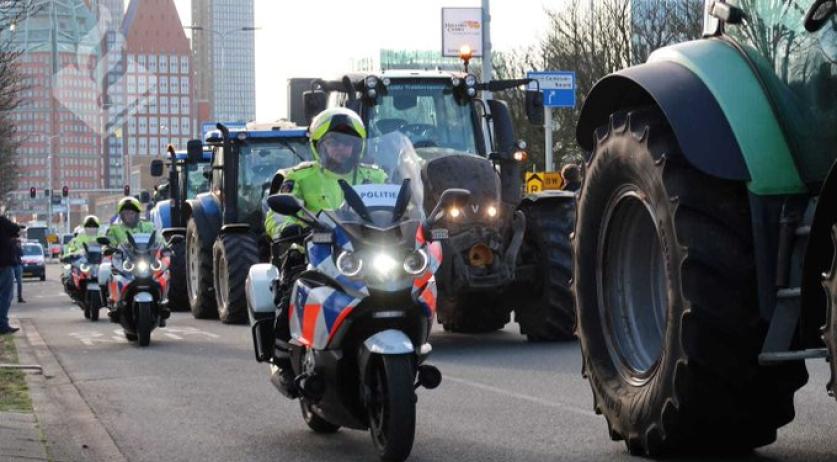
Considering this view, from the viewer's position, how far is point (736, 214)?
6453 millimetres

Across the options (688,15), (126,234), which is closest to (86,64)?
(688,15)

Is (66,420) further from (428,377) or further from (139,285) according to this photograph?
(139,285)

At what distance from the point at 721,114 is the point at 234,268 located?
48.3 ft

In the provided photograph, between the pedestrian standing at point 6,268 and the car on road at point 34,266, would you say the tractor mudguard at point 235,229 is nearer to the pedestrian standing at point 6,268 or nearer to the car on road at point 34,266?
the pedestrian standing at point 6,268

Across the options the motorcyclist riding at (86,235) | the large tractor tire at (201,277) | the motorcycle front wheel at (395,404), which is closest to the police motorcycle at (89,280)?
the motorcyclist riding at (86,235)

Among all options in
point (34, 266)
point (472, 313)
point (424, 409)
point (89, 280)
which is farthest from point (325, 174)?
point (34, 266)

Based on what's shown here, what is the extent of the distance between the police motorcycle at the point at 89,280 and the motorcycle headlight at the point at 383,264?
16291 mm

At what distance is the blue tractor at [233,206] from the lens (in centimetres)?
2123

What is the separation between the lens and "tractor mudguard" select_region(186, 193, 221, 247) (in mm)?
23156

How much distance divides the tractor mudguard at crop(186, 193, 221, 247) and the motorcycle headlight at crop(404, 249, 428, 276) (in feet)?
50.6

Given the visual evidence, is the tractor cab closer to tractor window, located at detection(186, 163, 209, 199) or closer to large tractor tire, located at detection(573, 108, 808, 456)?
tractor window, located at detection(186, 163, 209, 199)

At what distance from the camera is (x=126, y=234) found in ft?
64.5

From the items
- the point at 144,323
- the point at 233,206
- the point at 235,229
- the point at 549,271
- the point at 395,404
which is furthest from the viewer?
the point at 233,206

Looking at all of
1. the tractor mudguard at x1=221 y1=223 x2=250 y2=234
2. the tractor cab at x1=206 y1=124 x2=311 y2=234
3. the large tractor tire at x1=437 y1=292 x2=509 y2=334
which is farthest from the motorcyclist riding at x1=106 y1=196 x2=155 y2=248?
the large tractor tire at x1=437 y1=292 x2=509 y2=334
